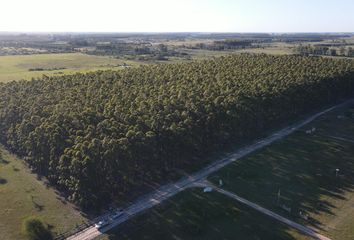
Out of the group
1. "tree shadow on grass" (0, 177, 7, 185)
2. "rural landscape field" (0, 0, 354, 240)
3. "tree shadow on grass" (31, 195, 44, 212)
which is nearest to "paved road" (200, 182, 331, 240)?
"rural landscape field" (0, 0, 354, 240)

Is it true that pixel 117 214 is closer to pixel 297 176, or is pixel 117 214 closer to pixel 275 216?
pixel 275 216

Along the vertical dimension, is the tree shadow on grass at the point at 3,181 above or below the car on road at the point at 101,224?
below

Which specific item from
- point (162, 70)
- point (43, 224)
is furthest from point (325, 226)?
point (162, 70)

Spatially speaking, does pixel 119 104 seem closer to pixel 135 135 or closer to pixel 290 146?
pixel 135 135


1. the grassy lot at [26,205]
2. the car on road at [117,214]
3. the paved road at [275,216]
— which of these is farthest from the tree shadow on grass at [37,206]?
the paved road at [275,216]

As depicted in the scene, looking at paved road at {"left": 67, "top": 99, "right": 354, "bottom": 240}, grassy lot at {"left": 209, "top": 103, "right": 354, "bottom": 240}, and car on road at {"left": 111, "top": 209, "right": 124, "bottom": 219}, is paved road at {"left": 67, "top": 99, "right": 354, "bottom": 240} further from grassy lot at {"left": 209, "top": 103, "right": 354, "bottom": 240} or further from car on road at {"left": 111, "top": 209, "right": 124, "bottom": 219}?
grassy lot at {"left": 209, "top": 103, "right": 354, "bottom": 240}

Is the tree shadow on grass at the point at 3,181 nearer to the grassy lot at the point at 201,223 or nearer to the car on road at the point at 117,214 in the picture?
the car on road at the point at 117,214
